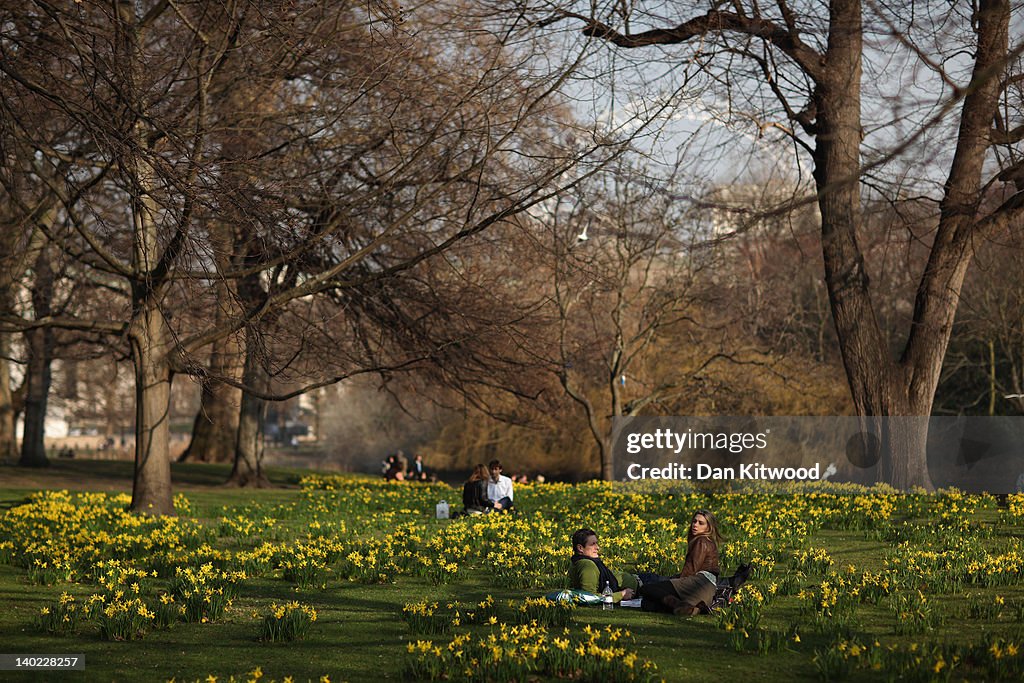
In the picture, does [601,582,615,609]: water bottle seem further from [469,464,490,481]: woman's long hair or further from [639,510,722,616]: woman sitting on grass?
[469,464,490,481]: woman's long hair

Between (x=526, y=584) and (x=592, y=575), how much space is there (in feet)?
3.48

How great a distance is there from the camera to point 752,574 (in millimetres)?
9195

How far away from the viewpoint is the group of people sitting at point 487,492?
15477 mm

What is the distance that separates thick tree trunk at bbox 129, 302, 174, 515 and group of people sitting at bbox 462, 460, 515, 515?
4.38 metres

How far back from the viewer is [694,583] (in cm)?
789

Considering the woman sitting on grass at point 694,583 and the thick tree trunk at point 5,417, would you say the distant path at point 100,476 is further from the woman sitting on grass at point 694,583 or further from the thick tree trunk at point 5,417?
the woman sitting on grass at point 694,583

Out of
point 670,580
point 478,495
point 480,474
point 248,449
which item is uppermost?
point 248,449

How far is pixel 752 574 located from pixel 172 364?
31.8ft

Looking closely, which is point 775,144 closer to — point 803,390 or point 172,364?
point 172,364

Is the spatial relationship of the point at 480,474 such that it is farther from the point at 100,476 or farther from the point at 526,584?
the point at 100,476

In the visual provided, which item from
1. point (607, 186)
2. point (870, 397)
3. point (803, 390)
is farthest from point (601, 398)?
point (870, 397)
